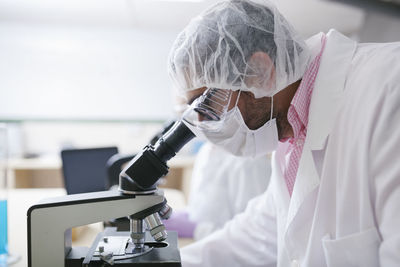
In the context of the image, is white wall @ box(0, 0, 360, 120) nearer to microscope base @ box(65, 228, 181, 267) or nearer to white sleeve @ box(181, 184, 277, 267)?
white sleeve @ box(181, 184, 277, 267)

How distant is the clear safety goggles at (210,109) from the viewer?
86cm

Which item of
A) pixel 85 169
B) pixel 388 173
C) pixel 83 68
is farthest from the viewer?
pixel 83 68

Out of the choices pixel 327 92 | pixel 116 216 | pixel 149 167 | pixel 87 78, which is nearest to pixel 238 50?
pixel 327 92

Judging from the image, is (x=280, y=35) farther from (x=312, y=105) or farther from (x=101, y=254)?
(x=101, y=254)

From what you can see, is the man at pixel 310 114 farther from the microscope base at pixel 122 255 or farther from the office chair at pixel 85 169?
the office chair at pixel 85 169

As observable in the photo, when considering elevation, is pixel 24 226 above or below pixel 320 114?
below

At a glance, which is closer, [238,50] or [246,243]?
[238,50]

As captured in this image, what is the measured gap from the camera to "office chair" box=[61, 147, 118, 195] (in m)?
1.36

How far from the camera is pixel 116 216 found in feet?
2.40

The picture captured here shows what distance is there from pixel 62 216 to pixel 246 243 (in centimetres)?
65

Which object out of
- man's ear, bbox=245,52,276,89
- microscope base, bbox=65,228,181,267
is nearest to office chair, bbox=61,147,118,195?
microscope base, bbox=65,228,181,267

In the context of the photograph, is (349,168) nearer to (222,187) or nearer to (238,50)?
(238,50)

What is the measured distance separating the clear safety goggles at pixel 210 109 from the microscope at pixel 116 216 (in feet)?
0.37

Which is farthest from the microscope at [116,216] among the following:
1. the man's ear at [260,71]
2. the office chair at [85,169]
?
the office chair at [85,169]
